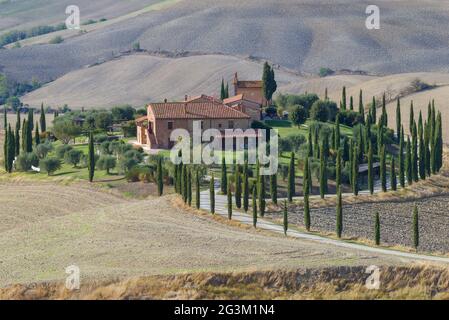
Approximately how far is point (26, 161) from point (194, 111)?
1311 centimetres

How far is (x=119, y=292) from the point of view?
55.2 m

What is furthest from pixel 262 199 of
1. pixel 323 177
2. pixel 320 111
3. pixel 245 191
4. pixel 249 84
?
pixel 249 84

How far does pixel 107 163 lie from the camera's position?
8931 centimetres

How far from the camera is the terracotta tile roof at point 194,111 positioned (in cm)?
9825

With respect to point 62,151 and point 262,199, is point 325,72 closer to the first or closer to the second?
point 62,151

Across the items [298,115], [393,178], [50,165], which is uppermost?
[298,115]

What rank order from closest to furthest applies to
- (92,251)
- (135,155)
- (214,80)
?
(92,251) → (135,155) → (214,80)

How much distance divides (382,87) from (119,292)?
96.3 metres

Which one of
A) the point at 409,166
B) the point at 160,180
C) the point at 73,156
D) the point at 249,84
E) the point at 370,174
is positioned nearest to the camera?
the point at 160,180

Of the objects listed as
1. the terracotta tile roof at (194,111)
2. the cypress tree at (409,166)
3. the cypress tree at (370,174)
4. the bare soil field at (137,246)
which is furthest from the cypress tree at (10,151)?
the cypress tree at (409,166)

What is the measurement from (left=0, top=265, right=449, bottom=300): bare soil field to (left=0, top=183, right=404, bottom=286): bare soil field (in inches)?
31.2

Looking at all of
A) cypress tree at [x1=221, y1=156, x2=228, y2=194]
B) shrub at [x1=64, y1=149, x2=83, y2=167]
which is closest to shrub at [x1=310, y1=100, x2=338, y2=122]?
shrub at [x1=64, y1=149, x2=83, y2=167]

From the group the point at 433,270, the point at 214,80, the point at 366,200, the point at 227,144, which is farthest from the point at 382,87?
the point at 433,270
